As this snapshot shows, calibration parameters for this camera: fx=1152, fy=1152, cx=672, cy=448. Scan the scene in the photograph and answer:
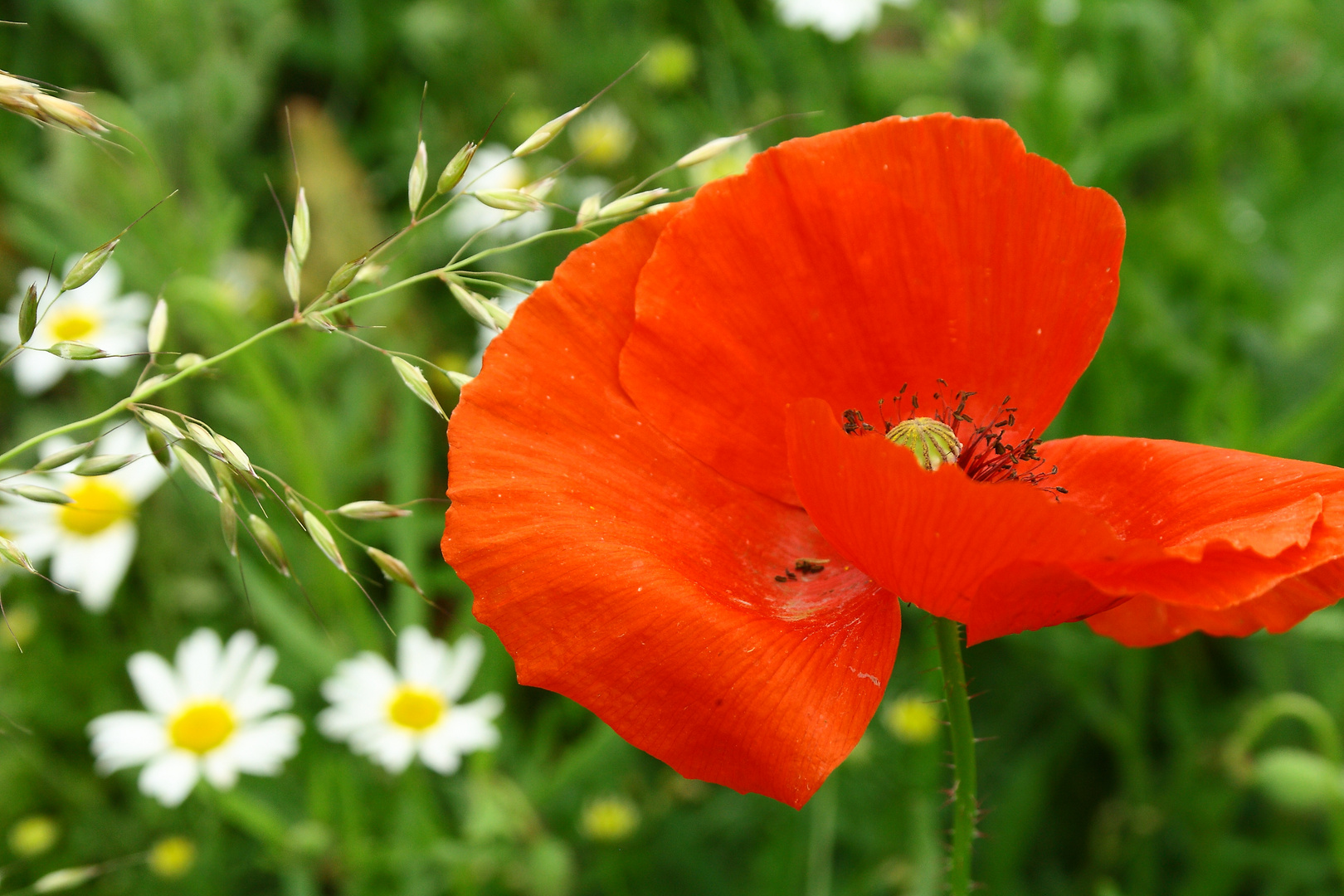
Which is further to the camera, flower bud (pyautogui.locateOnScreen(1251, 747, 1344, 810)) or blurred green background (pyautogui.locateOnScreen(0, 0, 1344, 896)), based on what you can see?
blurred green background (pyautogui.locateOnScreen(0, 0, 1344, 896))

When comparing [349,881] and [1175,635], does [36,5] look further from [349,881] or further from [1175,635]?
[1175,635]

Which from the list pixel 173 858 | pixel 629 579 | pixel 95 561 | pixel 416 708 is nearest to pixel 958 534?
pixel 629 579

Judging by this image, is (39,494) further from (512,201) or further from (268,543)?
(512,201)

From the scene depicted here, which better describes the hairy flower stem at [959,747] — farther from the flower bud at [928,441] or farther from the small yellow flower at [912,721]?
the small yellow flower at [912,721]

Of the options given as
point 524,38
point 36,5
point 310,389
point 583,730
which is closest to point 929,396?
point 583,730

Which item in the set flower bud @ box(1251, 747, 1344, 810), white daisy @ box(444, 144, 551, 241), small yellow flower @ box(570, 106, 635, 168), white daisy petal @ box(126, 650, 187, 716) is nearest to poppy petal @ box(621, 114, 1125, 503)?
flower bud @ box(1251, 747, 1344, 810)

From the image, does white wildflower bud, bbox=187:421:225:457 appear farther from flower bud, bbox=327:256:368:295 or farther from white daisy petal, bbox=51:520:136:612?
white daisy petal, bbox=51:520:136:612

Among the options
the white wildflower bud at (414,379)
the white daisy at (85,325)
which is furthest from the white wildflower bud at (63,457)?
the white daisy at (85,325)
